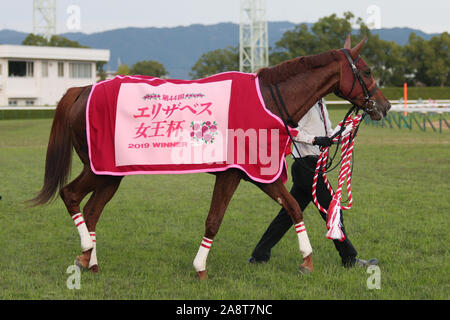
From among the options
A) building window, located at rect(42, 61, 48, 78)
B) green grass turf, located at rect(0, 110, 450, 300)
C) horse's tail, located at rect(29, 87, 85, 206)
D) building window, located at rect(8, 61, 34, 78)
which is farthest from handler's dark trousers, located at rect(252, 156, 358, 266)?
building window, located at rect(42, 61, 48, 78)

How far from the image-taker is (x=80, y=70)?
2356 inches

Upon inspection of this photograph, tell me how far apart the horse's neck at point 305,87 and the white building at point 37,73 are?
172 ft

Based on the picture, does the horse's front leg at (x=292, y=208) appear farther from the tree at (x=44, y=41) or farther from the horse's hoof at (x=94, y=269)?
the tree at (x=44, y=41)

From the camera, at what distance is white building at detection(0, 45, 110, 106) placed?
177ft

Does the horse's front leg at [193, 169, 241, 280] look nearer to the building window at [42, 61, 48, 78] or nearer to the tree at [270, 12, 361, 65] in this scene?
the building window at [42, 61, 48, 78]

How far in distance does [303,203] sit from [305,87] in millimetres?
1258

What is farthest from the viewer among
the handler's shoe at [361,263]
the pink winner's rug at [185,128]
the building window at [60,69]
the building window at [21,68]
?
the building window at [60,69]

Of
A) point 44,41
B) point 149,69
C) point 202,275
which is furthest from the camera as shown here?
point 149,69

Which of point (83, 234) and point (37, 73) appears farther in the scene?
point (37, 73)

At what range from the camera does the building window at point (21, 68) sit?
5497 centimetres

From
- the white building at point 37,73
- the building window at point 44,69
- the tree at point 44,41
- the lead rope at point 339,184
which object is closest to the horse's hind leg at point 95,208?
the lead rope at point 339,184

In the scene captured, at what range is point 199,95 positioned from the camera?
5020 millimetres

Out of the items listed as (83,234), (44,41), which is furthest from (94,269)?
(44,41)

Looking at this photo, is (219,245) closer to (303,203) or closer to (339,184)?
(303,203)
